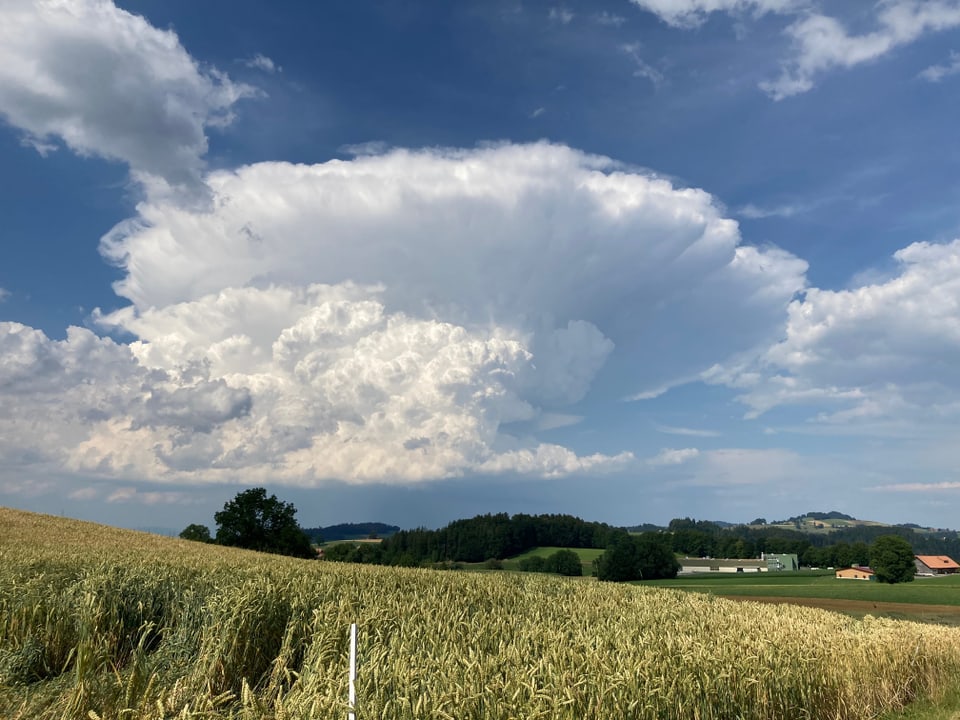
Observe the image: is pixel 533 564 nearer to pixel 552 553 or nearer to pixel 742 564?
pixel 552 553

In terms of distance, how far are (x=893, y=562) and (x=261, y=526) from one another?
321 feet

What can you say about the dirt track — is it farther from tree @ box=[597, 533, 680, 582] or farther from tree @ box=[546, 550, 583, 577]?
tree @ box=[546, 550, 583, 577]

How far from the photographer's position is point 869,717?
10055 mm

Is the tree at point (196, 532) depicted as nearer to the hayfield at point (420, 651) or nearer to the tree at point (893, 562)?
the hayfield at point (420, 651)

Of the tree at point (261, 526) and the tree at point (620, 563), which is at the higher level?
the tree at point (261, 526)

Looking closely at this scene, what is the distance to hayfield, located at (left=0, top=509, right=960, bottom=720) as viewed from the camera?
5887 mm

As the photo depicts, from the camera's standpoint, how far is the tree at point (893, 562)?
99.4m

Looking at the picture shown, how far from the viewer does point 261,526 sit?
66500mm

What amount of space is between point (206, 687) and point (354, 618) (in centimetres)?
228

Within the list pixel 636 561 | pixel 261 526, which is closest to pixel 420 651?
pixel 261 526

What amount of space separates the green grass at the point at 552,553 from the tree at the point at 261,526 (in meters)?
51.1

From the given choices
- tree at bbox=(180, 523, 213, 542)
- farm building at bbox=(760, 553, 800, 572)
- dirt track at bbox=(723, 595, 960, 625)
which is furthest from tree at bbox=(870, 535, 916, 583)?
tree at bbox=(180, 523, 213, 542)

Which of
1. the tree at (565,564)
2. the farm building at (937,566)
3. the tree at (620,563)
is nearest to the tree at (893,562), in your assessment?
the tree at (620,563)

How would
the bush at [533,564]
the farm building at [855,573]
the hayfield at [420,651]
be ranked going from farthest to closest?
the farm building at [855,573], the bush at [533,564], the hayfield at [420,651]
